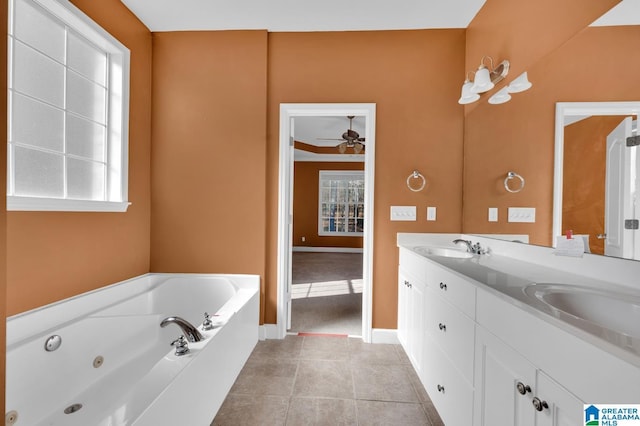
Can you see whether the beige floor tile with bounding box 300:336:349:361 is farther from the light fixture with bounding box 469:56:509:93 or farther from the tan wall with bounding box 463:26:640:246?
the light fixture with bounding box 469:56:509:93

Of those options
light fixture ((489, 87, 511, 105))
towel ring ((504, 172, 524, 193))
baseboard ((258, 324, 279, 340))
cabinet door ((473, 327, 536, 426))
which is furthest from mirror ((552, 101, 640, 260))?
baseboard ((258, 324, 279, 340))

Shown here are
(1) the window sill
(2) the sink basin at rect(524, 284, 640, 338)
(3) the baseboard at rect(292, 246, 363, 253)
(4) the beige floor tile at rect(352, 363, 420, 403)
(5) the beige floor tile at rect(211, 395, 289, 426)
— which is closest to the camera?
(2) the sink basin at rect(524, 284, 640, 338)

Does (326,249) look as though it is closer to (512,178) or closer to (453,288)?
(512,178)

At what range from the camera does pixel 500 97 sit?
75.0 inches

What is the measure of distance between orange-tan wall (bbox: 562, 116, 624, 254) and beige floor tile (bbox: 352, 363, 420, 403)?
1.34 meters

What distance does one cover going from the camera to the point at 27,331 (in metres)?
1.50

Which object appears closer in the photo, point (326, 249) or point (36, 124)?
point (36, 124)

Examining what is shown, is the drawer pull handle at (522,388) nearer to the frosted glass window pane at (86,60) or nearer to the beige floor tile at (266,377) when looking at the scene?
the beige floor tile at (266,377)

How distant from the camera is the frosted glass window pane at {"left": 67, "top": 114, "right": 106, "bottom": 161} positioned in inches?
72.9

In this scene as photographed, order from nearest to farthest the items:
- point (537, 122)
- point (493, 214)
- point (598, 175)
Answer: point (598, 175) → point (537, 122) → point (493, 214)

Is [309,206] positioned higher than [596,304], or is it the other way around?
[309,206]

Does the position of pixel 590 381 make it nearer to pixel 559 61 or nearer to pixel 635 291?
pixel 635 291

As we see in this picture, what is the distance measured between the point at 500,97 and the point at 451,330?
1.60 m

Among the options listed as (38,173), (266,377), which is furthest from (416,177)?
(38,173)
